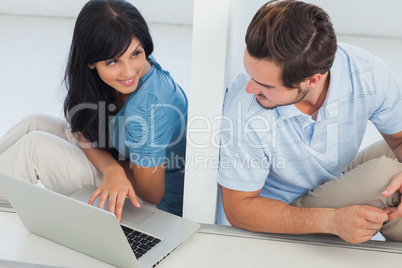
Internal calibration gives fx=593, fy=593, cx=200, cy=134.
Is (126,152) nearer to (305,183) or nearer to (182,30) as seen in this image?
(305,183)

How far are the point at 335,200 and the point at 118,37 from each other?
772mm

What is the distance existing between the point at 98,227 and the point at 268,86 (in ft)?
1.86

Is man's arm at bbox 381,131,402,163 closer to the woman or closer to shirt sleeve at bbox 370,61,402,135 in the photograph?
shirt sleeve at bbox 370,61,402,135

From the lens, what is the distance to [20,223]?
165 cm

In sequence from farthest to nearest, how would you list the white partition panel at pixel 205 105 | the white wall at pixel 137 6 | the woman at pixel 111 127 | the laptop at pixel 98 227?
the white wall at pixel 137 6 → the woman at pixel 111 127 → the white partition panel at pixel 205 105 → the laptop at pixel 98 227

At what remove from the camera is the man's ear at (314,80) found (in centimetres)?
159

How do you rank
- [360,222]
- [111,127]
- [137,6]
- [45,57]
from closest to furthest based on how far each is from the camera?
1. [360,222]
2. [111,127]
3. [45,57]
4. [137,6]

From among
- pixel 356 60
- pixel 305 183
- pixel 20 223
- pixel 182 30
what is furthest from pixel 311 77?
pixel 182 30

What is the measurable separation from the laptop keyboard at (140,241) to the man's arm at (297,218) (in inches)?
9.5

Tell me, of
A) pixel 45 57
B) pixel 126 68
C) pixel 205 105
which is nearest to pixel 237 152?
pixel 205 105

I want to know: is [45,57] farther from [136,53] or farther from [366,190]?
[366,190]

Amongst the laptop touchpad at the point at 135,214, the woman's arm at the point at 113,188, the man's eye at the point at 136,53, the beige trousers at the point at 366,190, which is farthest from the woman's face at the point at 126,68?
the beige trousers at the point at 366,190

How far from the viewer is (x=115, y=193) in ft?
5.43

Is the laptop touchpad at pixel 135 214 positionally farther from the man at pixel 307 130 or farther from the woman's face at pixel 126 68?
the woman's face at pixel 126 68
